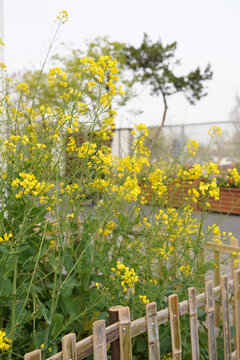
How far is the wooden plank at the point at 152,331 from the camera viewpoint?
1.44 meters

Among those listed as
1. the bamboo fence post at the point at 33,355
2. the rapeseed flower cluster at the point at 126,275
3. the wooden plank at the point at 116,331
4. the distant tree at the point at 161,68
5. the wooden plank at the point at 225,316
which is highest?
the distant tree at the point at 161,68

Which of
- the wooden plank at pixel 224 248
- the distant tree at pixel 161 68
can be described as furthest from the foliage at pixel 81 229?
the distant tree at pixel 161 68

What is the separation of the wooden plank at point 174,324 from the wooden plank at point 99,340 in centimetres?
38

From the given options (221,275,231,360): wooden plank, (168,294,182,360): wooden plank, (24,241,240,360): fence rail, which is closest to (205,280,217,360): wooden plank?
(24,241,240,360): fence rail

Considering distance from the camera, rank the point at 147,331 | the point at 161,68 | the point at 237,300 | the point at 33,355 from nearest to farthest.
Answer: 1. the point at 33,355
2. the point at 147,331
3. the point at 237,300
4. the point at 161,68

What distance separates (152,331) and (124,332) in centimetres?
16

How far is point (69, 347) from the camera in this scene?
1.17 meters

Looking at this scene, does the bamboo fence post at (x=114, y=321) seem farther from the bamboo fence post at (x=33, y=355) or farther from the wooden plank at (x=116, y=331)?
the bamboo fence post at (x=33, y=355)

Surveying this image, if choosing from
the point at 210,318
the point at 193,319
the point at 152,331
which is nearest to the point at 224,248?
the point at 210,318

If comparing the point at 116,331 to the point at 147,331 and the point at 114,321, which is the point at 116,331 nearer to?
the point at 114,321

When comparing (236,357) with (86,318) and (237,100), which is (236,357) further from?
(237,100)

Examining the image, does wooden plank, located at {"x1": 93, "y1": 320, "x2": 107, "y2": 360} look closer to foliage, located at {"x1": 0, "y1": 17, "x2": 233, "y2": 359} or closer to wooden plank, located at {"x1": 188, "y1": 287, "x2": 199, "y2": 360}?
foliage, located at {"x1": 0, "y1": 17, "x2": 233, "y2": 359}

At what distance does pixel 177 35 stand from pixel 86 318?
61.0 ft

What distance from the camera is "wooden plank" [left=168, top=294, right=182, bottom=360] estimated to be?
155 centimetres
